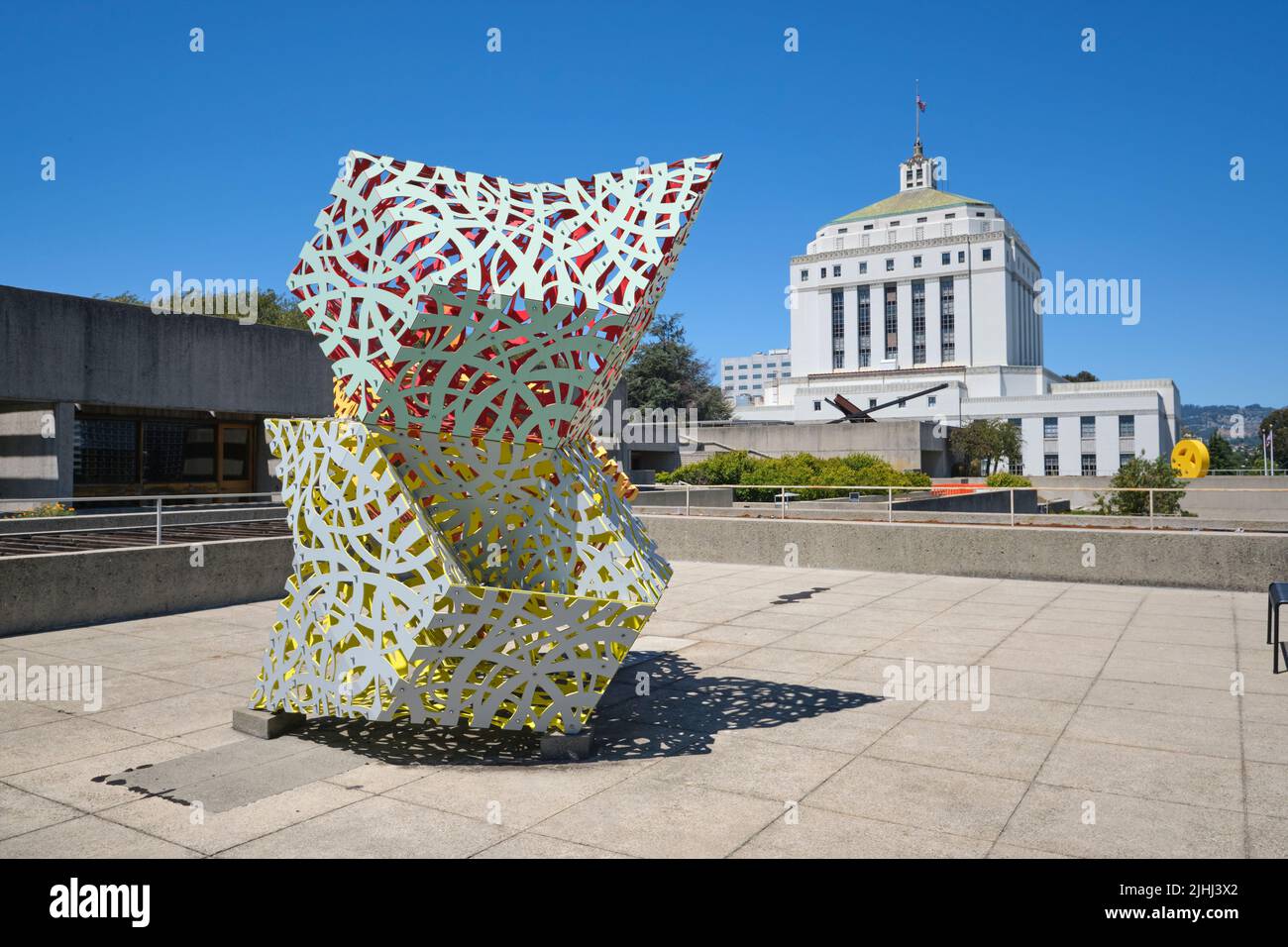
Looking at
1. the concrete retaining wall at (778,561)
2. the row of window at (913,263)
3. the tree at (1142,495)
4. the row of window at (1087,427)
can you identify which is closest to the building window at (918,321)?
the row of window at (913,263)

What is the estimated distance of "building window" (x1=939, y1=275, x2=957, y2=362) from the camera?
94.5 metres

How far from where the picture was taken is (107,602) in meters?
11.8

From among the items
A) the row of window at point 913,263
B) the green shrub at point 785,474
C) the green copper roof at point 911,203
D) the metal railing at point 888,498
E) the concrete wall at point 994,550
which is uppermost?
the green copper roof at point 911,203

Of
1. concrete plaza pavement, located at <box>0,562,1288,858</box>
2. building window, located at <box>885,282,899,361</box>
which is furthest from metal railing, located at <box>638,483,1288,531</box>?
building window, located at <box>885,282,899,361</box>

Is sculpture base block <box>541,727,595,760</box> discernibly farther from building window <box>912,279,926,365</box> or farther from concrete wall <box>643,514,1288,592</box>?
building window <box>912,279,926,365</box>

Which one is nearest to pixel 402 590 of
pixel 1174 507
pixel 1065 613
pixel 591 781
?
pixel 591 781

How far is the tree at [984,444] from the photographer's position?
63.2 meters

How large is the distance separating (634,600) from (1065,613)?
7963 millimetres

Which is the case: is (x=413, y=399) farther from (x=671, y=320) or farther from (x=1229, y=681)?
(x=671, y=320)

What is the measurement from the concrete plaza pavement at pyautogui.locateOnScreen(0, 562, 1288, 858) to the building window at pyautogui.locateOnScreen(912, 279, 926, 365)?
89487 millimetres

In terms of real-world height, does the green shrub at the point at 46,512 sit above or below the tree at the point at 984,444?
below

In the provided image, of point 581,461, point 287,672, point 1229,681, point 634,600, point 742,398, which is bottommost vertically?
point 1229,681

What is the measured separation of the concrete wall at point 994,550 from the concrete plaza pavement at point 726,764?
4542 millimetres

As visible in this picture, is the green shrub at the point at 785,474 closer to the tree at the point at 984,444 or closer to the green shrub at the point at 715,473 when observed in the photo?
the green shrub at the point at 715,473
